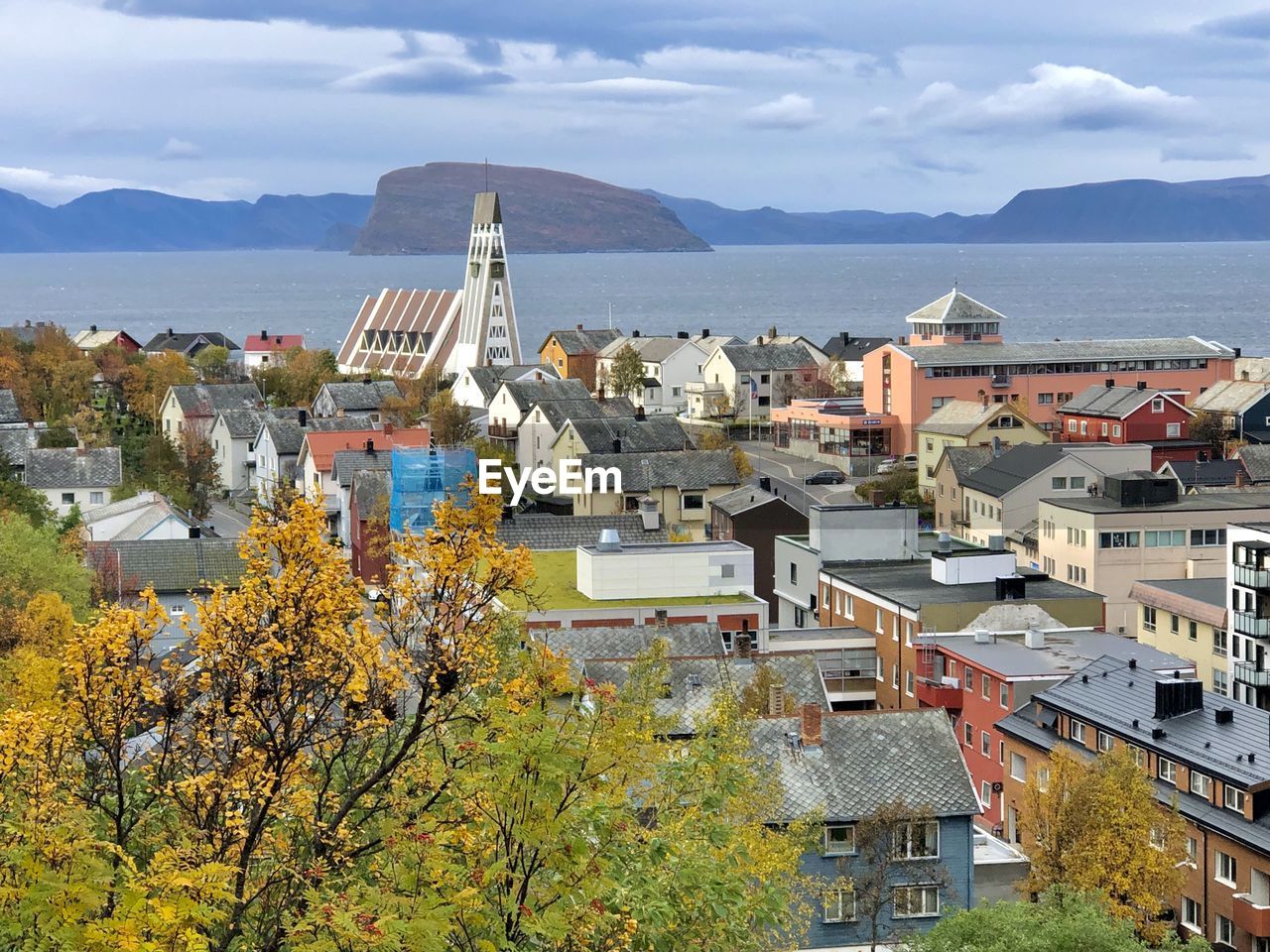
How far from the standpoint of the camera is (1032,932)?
22.8 metres

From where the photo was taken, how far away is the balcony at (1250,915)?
27125 millimetres

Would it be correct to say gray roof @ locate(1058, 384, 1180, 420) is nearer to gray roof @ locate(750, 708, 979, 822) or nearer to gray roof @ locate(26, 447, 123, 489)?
gray roof @ locate(26, 447, 123, 489)

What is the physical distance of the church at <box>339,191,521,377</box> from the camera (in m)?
109

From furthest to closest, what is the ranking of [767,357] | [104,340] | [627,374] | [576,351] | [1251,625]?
[104,340]
[576,351]
[767,357]
[627,374]
[1251,625]

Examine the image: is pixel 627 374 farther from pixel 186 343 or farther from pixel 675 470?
pixel 675 470

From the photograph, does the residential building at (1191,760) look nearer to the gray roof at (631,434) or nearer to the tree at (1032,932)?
the tree at (1032,932)

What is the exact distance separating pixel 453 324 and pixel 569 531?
65695 mm

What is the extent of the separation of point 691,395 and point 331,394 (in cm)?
2111

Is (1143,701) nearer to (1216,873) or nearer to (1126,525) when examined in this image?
(1216,873)

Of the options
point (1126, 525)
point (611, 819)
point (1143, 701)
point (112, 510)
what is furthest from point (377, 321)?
point (611, 819)

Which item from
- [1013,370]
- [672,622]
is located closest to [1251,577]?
[672,622]

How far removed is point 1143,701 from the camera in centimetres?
3206

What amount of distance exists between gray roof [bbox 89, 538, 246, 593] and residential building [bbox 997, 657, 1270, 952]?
20823 millimetres

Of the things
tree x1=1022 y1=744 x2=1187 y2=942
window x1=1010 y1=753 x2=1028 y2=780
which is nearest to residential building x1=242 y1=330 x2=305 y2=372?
window x1=1010 y1=753 x2=1028 y2=780
